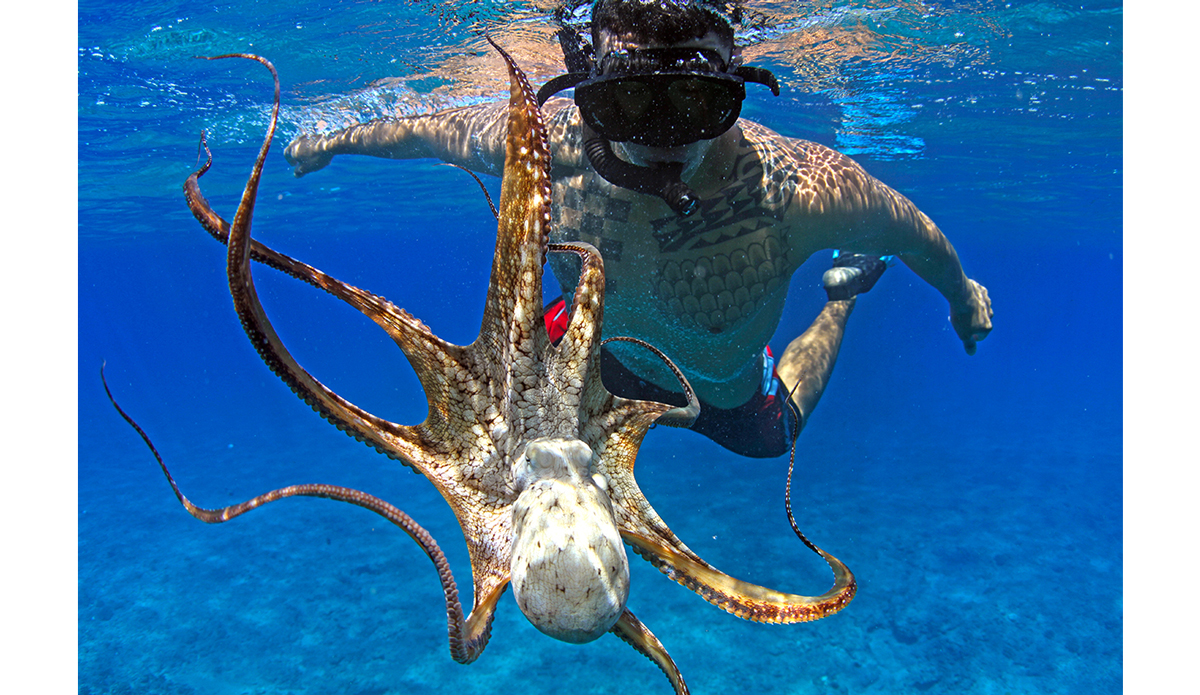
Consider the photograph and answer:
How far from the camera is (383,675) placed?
26.3ft

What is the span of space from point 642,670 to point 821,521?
20.2 ft

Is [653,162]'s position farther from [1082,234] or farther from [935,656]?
[1082,234]

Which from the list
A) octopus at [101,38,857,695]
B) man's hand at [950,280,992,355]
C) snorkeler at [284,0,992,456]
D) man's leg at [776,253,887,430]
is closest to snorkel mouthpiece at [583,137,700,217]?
snorkeler at [284,0,992,456]

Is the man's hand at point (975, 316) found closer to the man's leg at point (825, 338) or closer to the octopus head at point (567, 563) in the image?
the man's leg at point (825, 338)

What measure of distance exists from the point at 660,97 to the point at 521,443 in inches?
76.4

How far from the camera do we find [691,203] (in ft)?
10.1

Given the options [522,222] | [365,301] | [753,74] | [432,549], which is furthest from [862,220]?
[432,549]

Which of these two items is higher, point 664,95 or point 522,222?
point 664,95

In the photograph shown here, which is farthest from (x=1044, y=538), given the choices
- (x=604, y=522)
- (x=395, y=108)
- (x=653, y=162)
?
(x=395, y=108)

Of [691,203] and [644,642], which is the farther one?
[691,203]

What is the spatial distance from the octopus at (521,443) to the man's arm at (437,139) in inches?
115

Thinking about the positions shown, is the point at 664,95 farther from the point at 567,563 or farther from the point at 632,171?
the point at 567,563

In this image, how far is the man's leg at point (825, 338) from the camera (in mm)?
5953

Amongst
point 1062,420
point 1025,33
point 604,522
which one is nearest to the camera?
point 604,522
